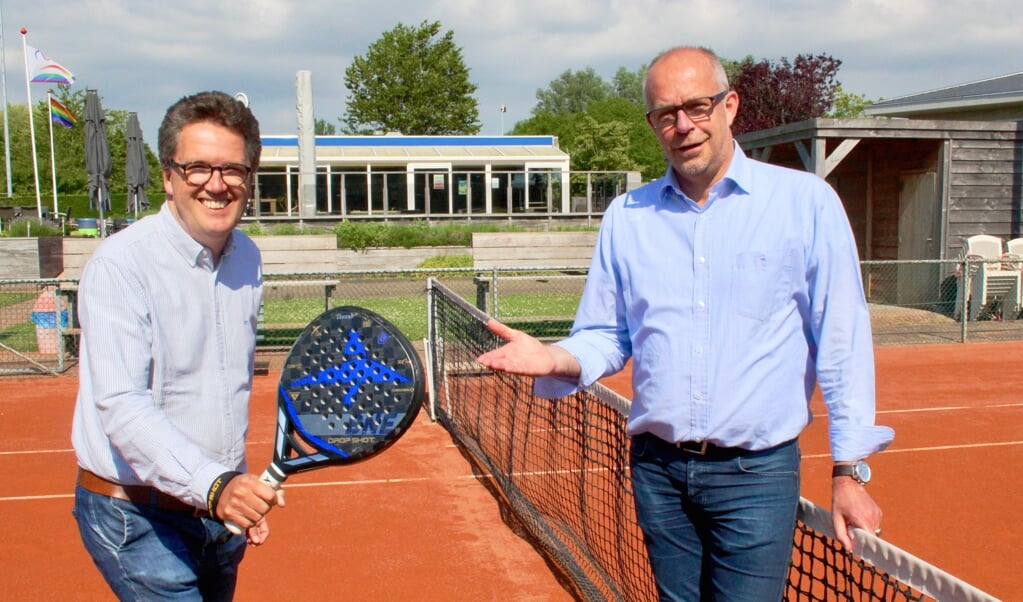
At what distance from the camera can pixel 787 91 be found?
34.9 meters

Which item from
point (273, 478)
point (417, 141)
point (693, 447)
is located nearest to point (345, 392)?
point (273, 478)

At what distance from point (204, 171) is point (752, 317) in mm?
1569

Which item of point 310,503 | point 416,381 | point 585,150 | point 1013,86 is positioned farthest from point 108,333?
point 585,150

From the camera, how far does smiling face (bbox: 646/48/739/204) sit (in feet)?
8.75

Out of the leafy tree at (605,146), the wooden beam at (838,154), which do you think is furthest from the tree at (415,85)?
the wooden beam at (838,154)

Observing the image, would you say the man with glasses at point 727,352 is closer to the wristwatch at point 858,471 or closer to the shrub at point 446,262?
the wristwatch at point 858,471

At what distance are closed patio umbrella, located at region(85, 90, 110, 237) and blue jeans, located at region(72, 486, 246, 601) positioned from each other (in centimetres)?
1720

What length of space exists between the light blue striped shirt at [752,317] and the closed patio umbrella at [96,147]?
1760cm

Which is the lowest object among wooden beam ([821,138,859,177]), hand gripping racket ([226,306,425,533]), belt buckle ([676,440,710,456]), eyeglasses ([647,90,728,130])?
belt buckle ([676,440,710,456])

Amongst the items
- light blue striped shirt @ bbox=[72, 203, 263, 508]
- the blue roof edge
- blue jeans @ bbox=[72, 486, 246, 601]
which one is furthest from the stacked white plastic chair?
the blue roof edge

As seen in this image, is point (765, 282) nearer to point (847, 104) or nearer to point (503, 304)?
point (503, 304)

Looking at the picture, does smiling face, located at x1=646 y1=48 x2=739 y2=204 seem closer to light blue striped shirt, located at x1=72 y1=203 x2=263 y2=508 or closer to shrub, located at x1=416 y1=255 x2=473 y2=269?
light blue striped shirt, located at x1=72 y1=203 x2=263 y2=508

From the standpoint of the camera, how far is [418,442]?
841 cm

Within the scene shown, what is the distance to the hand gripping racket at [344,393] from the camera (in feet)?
7.03
